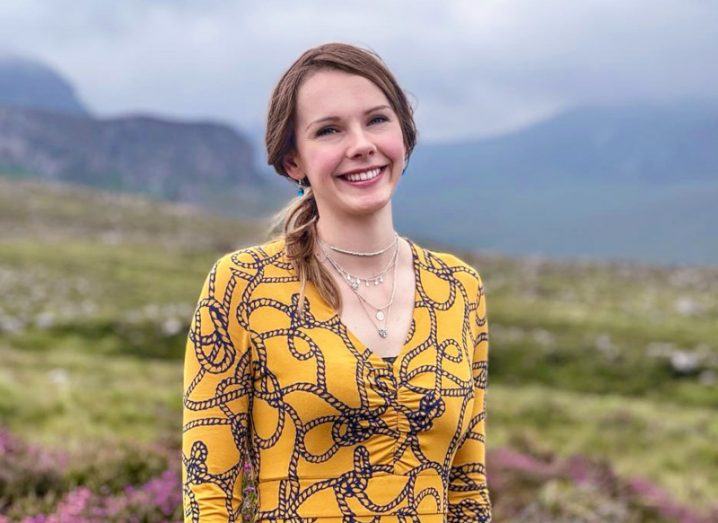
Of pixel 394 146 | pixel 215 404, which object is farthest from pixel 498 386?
pixel 215 404

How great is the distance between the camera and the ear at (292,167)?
3146 mm

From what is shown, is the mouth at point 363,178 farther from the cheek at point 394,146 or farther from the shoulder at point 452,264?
the shoulder at point 452,264

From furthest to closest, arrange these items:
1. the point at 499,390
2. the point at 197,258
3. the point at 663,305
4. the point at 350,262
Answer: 1. the point at 197,258
2. the point at 663,305
3. the point at 499,390
4. the point at 350,262

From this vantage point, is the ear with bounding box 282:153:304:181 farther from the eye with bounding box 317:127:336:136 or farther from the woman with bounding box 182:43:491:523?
the eye with bounding box 317:127:336:136

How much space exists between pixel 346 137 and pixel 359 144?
0.07 meters

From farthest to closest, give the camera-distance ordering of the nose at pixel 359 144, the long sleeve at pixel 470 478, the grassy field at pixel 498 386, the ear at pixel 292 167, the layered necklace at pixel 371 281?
the grassy field at pixel 498 386, the long sleeve at pixel 470 478, the ear at pixel 292 167, the layered necklace at pixel 371 281, the nose at pixel 359 144

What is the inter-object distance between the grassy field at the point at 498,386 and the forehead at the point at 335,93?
1.79ft

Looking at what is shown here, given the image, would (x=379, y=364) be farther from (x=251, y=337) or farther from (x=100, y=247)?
(x=100, y=247)

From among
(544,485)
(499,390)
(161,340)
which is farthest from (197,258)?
(544,485)

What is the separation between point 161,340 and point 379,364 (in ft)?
57.8

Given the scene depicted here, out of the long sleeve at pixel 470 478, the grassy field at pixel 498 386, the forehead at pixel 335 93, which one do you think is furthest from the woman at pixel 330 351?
the grassy field at pixel 498 386

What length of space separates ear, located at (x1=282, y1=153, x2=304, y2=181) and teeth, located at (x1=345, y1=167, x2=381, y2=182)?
1.03 ft

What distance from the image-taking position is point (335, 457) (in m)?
2.78

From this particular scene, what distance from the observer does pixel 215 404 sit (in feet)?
8.91
